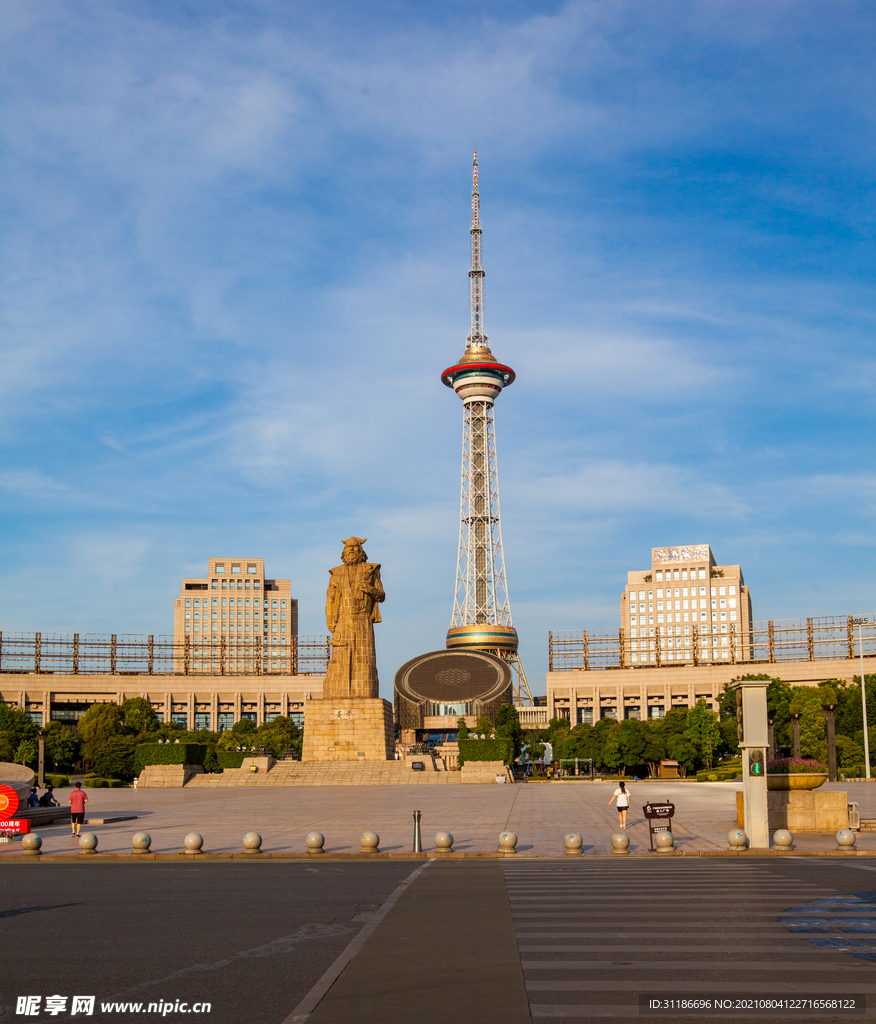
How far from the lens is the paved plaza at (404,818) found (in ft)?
85.3

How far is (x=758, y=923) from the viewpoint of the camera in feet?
43.3

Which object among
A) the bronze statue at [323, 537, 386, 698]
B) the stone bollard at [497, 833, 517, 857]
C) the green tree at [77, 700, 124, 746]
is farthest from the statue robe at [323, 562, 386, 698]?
the green tree at [77, 700, 124, 746]

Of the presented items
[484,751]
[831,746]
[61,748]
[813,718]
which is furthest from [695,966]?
[61,748]

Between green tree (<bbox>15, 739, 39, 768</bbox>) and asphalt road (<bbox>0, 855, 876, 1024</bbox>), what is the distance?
84.9 meters

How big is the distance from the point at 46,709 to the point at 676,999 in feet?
509

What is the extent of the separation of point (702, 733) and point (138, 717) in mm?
66965

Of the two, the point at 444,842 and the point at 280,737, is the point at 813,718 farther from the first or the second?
the point at 444,842

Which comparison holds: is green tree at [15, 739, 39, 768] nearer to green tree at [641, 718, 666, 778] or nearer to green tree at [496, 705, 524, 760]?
green tree at [496, 705, 524, 760]

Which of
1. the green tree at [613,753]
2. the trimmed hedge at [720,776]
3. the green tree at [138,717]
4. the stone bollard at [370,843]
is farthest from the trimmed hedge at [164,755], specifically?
the green tree at [138,717]

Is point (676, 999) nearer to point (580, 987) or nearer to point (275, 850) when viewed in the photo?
point (580, 987)

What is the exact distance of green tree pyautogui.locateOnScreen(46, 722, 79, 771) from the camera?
96500 millimetres

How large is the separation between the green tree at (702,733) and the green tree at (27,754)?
64111 mm

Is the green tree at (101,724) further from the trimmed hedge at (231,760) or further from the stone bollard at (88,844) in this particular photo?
the stone bollard at (88,844)

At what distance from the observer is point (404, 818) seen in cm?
3403
